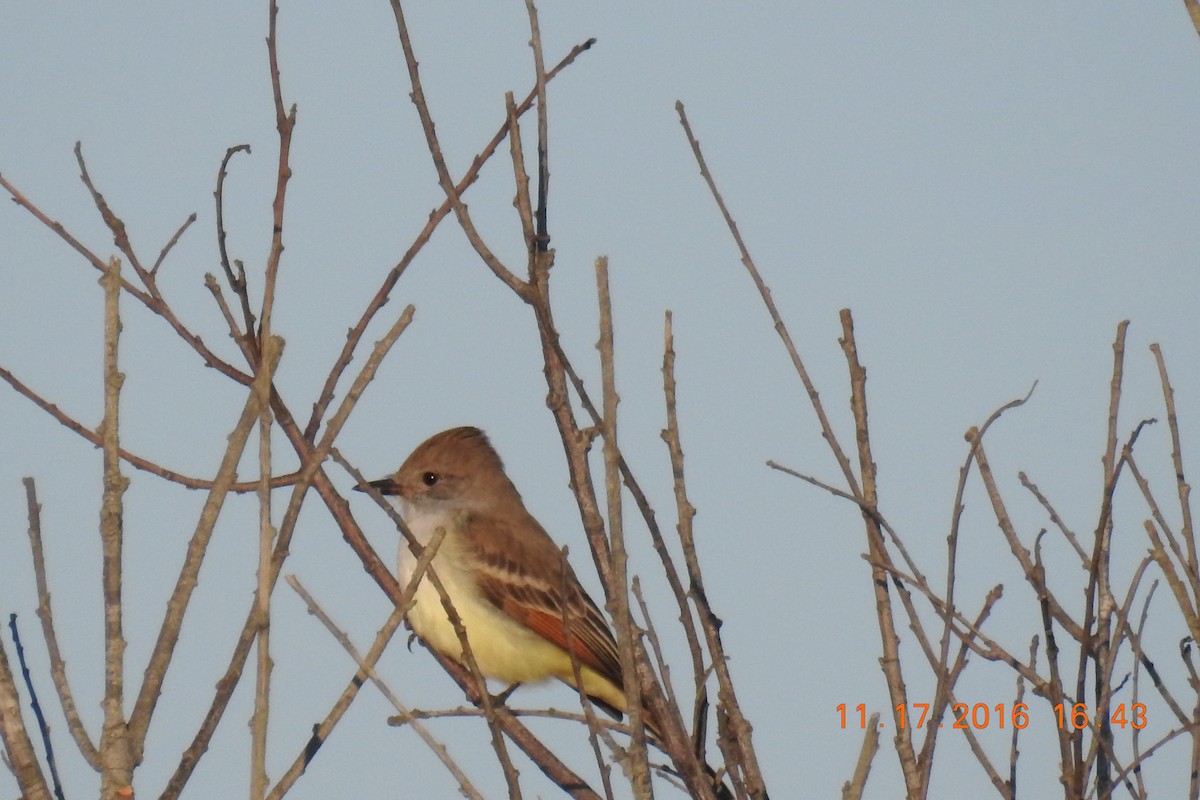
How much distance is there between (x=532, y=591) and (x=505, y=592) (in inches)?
6.0

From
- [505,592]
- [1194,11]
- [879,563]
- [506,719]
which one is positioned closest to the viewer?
[1194,11]

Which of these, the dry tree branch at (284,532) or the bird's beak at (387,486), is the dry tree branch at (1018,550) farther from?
the bird's beak at (387,486)

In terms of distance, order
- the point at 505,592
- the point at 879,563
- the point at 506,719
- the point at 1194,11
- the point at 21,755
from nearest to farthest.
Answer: the point at 21,755 → the point at 1194,11 → the point at 879,563 → the point at 506,719 → the point at 505,592

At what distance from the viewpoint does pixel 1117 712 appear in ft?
15.0

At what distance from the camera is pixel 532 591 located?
8.16 meters

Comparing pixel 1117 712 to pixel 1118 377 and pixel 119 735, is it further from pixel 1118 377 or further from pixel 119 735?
pixel 119 735

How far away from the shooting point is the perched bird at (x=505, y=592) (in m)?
7.92

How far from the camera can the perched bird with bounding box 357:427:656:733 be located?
7918mm

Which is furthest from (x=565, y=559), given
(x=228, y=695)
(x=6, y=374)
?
(x=6, y=374)

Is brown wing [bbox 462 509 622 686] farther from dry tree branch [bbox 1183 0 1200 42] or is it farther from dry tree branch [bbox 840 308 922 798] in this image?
dry tree branch [bbox 1183 0 1200 42]

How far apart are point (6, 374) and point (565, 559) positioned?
1790 mm

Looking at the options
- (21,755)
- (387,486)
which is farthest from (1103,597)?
(387,486)

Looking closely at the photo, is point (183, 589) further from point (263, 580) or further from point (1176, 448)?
point (1176, 448)

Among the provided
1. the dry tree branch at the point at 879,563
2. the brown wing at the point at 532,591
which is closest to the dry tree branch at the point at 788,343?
the dry tree branch at the point at 879,563
